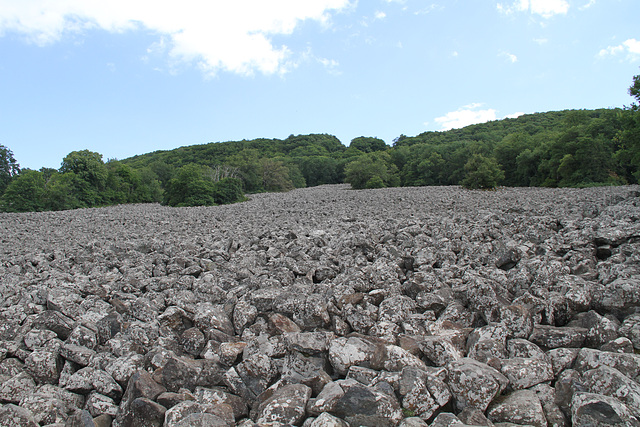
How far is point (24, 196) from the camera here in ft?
88.4

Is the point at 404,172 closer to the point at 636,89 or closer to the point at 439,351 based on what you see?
the point at 636,89

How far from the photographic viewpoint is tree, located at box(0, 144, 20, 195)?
1999 inches

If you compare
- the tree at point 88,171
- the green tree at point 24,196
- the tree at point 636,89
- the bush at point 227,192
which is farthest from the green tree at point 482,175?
the tree at point 88,171

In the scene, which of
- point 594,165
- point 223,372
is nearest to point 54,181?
point 223,372

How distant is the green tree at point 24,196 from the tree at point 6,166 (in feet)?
98.2

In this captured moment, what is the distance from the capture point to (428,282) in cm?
434

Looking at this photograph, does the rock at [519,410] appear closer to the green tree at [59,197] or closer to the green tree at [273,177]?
the green tree at [59,197]

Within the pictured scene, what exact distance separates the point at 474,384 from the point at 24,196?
34.0 meters

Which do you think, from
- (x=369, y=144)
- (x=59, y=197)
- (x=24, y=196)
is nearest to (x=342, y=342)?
(x=24, y=196)

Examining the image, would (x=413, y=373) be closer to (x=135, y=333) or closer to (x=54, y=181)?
(x=135, y=333)

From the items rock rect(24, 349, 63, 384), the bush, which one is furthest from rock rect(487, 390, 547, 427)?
the bush

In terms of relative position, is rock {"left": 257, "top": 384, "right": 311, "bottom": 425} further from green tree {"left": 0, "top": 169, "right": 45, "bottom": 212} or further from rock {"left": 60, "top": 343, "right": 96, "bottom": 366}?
green tree {"left": 0, "top": 169, "right": 45, "bottom": 212}

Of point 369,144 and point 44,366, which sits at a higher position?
point 369,144

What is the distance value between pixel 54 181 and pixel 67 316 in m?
34.0
